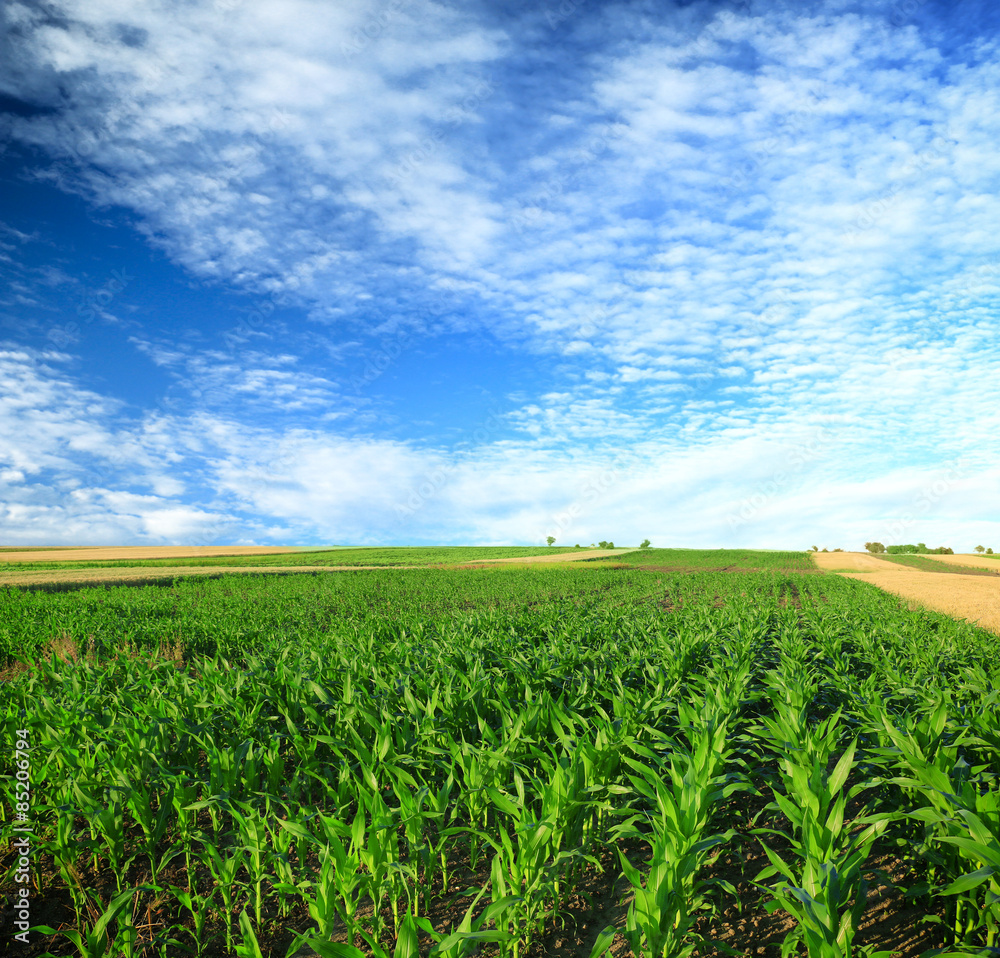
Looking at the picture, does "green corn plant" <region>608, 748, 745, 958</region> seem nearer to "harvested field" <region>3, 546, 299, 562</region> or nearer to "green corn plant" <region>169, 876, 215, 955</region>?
"green corn plant" <region>169, 876, 215, 955</region>

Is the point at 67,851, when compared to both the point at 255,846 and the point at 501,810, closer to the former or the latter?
the point at 255,846

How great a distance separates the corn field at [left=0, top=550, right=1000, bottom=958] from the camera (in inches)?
126

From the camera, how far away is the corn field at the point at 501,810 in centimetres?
321

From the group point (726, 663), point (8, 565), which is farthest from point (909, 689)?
point (8, 565)

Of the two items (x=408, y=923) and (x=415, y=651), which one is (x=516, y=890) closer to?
(x=408, y=923)

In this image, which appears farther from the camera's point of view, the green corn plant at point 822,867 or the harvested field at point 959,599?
the harvested field at point 959,599

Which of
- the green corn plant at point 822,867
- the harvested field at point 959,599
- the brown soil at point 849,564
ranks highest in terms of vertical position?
the green corn plant at point 822,867

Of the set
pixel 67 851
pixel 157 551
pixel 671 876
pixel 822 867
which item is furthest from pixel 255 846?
pixel 157 551

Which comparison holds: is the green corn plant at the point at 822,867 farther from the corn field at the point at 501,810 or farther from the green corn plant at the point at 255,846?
the green corn plant at the point at 255,846

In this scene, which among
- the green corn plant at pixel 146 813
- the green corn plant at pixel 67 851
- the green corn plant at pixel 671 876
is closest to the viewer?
the green corn plant at pixel 671 876

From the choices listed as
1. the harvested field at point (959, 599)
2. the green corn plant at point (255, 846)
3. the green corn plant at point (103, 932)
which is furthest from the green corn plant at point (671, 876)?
the harvested field at point (959, 599)

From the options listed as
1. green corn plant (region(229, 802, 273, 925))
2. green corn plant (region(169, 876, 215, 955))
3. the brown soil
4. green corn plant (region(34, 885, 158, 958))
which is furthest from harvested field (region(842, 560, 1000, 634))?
the brown soil

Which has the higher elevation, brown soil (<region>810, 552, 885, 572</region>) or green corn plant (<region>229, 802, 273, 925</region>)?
green corn plant (<region>229, 802, 273, 925</region>)

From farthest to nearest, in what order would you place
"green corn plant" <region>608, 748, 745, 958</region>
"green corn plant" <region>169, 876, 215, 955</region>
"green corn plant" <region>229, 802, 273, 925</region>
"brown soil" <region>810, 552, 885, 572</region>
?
"brown soil" <region>810, 552, 885, 572</region> < "green corn plant" <region>229, 802, 273, 925</region> < "green corn plant" <region>169, 876, 215, 955</region> < "green corn plant" <region>608, 748, 745, 958</region>
